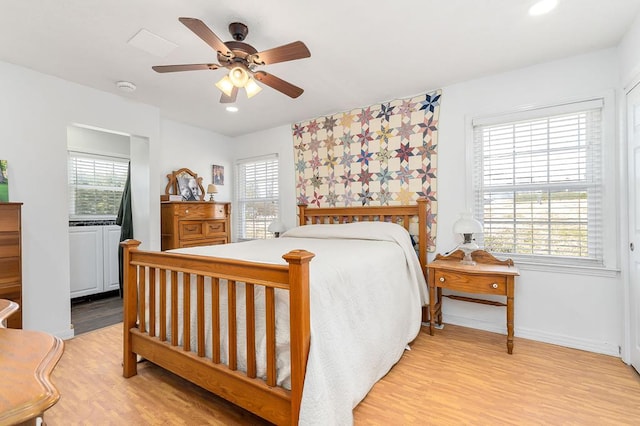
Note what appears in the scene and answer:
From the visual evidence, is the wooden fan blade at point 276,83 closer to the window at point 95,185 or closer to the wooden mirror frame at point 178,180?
the wooden mirror frame at point 178,180

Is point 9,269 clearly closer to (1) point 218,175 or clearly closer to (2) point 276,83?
(2) point 276,83

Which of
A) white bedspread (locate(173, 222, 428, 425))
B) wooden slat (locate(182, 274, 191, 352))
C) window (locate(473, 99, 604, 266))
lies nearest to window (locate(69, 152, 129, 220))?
white bedspread (locate(173, 222, 428, 425))

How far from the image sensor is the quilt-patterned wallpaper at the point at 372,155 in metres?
3.07

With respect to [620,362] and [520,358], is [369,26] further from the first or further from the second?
[620,362]

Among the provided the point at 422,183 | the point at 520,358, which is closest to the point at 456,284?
the point at 520,358

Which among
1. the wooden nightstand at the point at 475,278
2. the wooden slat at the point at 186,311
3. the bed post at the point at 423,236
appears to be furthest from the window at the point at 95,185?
the wooden nightstand at the point at 475,278

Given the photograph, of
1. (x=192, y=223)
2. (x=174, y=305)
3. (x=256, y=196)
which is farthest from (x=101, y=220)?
(x=174, y=305)

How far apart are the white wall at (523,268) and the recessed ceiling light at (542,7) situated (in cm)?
82

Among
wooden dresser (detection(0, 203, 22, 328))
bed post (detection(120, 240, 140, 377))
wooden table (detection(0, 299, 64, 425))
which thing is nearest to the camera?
wooden table (detection(0, 299, 64, 425))

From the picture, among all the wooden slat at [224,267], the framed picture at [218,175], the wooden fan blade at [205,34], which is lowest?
the wooden slat at [224,267]

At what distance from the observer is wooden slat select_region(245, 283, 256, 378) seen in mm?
1451

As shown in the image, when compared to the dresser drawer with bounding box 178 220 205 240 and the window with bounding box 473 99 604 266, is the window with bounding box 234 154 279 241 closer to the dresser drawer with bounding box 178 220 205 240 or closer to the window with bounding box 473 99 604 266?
the dresser drawer with bounding box 178 220 205 240

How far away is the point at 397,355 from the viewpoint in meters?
2.13

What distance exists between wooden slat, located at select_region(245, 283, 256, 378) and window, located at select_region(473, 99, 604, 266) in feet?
7.64
